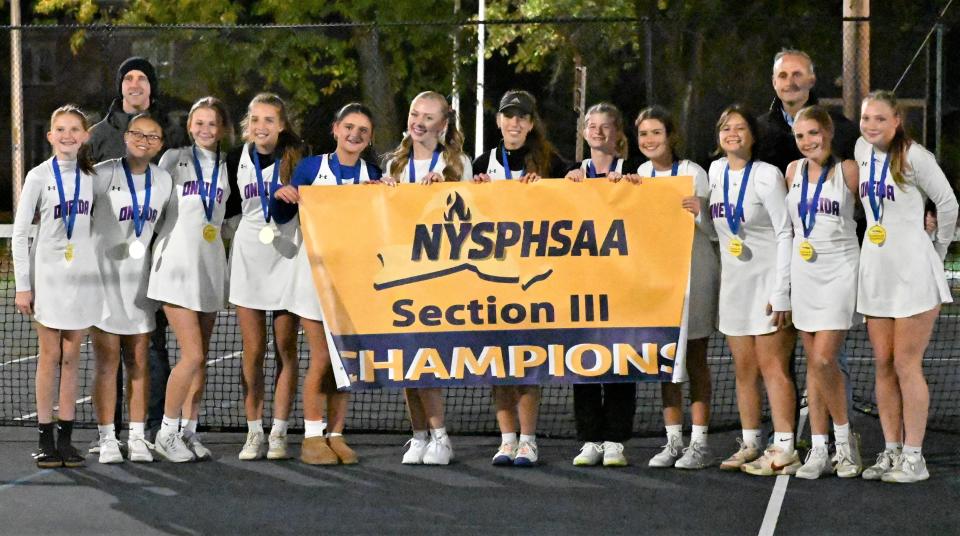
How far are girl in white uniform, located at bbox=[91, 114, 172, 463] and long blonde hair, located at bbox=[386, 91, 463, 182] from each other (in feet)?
4.36

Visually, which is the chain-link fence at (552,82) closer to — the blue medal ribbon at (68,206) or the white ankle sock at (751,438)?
the white ankle sock at (751,438)

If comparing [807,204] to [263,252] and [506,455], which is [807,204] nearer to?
[506,455]

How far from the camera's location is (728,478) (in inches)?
335

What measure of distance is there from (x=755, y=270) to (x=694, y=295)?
41 centimetres

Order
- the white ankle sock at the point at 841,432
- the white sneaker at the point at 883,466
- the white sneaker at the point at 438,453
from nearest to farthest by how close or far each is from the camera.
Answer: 1. the white sneaker at the point at 883,466
2. the white ankle sock at the point at 841,432
3. the white sneaker at the point at 438,453

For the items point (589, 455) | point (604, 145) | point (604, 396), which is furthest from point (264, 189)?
point (589, 455)

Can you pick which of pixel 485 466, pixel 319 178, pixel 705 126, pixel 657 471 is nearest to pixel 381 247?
pixel 319 178

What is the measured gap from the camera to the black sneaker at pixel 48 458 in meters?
8.94

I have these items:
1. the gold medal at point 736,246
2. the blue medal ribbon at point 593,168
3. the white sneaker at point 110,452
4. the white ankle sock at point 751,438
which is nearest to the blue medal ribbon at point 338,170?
the blue medal ribbon at point 593,168

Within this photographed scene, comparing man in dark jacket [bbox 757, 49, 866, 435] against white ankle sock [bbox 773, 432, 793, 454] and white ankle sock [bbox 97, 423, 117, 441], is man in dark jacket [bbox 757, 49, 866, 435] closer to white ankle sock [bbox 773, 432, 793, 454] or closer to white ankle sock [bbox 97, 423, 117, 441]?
white ankle sock [bbox 773, 432, 793, 454]

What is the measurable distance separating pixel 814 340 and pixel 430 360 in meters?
2.12

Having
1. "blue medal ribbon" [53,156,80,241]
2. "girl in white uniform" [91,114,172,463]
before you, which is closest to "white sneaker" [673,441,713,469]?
"girl in white uniform" [91,114,172,463]

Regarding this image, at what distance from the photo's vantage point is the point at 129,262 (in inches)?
354

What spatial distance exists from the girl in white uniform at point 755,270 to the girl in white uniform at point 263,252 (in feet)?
8.00
